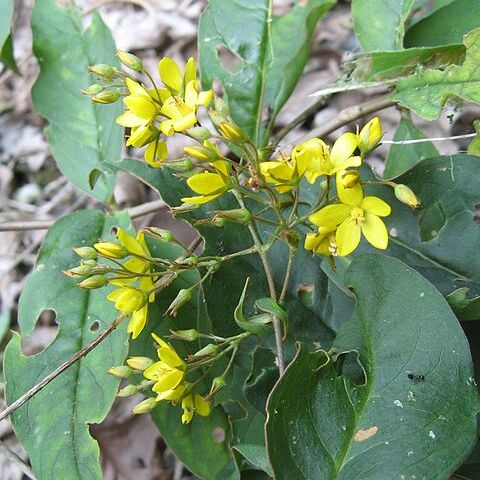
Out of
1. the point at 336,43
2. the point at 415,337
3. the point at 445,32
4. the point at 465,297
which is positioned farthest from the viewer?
the point at 336,43

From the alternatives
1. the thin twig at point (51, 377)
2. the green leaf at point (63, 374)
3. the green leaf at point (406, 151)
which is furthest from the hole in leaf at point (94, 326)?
the green leaf at point (406, 151)

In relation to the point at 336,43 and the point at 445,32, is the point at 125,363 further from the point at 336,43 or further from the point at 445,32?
the point at 336,43

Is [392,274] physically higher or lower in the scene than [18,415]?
higher

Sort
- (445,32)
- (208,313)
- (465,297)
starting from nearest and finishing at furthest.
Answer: (465,297) < (208,313) < (445,32)

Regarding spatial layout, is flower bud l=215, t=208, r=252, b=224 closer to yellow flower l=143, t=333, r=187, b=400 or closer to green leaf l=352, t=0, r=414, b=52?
yellow flower l=143, t=333, r=187, b=400

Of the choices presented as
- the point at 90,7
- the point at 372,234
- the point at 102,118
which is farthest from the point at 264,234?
the point at 90,7

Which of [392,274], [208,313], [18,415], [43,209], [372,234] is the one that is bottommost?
[43,209]

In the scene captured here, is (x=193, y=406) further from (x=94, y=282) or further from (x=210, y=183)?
(x=210, y=183)

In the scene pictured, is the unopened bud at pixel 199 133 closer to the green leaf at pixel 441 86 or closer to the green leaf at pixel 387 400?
the green leaf at pixel 387 400

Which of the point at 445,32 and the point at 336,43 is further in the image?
the point at 336,43
